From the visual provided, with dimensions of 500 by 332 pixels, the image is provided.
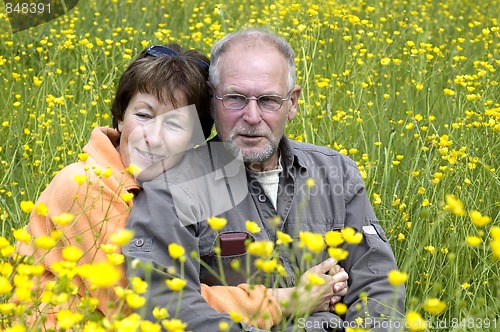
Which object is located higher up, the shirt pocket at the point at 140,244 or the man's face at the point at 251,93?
the man's face at the point at 251,93

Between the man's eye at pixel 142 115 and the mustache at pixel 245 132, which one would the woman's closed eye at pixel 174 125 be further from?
the mustache at pixel 245 132

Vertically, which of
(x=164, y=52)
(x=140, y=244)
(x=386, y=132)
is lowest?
(x=386, y=132)

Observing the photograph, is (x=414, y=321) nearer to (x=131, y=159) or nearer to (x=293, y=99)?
(x=131, y=159)

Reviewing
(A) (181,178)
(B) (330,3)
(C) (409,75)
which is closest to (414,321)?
(A) (181,178)

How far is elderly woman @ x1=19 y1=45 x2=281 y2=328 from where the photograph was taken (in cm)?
245

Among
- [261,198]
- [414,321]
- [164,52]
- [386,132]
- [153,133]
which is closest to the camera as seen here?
[414,321]

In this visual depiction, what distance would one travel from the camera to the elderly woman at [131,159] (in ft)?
8.04

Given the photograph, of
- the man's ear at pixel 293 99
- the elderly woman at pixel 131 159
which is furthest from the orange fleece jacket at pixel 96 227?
the man's ear at pixel 293 99

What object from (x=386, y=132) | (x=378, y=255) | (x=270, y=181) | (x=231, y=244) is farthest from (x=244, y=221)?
(x=386, y=132)

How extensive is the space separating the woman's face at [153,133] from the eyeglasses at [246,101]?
14 cm

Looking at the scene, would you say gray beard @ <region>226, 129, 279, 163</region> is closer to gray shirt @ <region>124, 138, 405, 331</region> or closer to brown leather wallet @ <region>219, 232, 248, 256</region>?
gray shirt @ <region>124, 138, 405, 331</region>

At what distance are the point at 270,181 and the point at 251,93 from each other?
1.06ft

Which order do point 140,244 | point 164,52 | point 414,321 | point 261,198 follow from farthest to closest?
1. point 164,52
2. point 261,198
3. point 140,244
4. point 414,321

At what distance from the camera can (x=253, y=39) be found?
8.97ft
